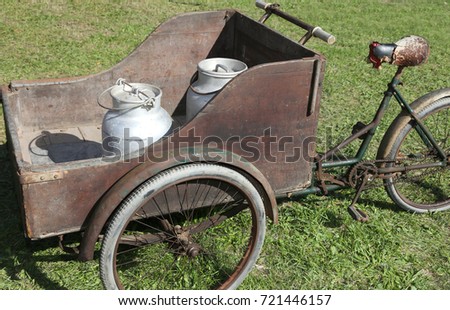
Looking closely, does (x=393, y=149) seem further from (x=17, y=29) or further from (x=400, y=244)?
(x=17, y=29)

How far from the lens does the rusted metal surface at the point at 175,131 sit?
7.03ft

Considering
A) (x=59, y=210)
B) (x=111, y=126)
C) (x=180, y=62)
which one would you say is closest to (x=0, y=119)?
(x=180, y=62)

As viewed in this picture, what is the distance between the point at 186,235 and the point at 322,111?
2.71 meters

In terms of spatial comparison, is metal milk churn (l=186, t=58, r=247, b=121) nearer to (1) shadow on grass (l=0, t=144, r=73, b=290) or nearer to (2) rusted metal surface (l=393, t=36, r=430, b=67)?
(2) rusted metal surface (l=393, t=36, r=430, b=67)

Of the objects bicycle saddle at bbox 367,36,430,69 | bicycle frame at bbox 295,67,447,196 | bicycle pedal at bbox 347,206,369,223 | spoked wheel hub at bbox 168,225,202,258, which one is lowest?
bicycle pedal at bbox 347,206,369,223

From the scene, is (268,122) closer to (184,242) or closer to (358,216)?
(184,242)

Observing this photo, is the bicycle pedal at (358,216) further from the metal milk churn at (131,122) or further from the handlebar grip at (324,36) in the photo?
the metal milk churn at (131,122)

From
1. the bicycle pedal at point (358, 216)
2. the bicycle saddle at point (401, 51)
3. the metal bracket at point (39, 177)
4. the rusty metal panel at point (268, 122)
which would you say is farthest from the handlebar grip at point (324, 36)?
the metal bracket at point (39, 177)

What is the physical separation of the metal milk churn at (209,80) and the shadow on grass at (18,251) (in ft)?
3.88

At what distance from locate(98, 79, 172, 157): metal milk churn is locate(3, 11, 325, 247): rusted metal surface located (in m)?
0.37

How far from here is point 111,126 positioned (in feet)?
8.54

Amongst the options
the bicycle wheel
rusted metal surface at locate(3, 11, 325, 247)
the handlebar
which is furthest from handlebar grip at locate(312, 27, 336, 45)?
the bicycle wheel

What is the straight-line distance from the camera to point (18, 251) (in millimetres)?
2943

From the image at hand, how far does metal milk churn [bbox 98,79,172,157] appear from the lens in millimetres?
2574
